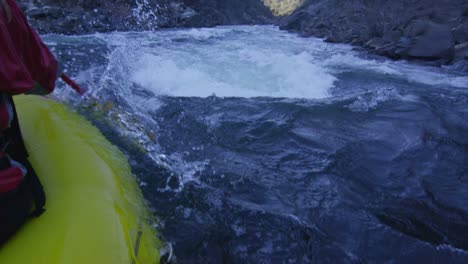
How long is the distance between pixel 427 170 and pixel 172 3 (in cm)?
2865

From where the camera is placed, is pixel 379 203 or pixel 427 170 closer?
pixel 379 203

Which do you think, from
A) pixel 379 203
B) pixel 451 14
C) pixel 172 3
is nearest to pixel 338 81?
pixel 379 203

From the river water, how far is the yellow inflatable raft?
312mm

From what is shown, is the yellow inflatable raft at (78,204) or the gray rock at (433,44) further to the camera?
the gray rock at (433,44)

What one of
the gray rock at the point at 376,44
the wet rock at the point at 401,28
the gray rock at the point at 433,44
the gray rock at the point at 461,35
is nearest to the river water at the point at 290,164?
the gray rock at the point at 433,44

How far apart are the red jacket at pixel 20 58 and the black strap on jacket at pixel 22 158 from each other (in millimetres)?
207

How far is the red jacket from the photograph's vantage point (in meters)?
1.21

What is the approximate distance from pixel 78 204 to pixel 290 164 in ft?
6.36

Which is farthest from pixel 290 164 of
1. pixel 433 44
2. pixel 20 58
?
pixel 433 44

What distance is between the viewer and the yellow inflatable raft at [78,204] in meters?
1.27

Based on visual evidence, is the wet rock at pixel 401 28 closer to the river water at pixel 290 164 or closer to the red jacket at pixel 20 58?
the river water at pixel 290 164

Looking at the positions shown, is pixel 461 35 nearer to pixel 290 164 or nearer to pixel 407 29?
pixel 407 29

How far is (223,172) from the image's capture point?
272 cm

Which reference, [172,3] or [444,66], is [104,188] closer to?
[444,66]
